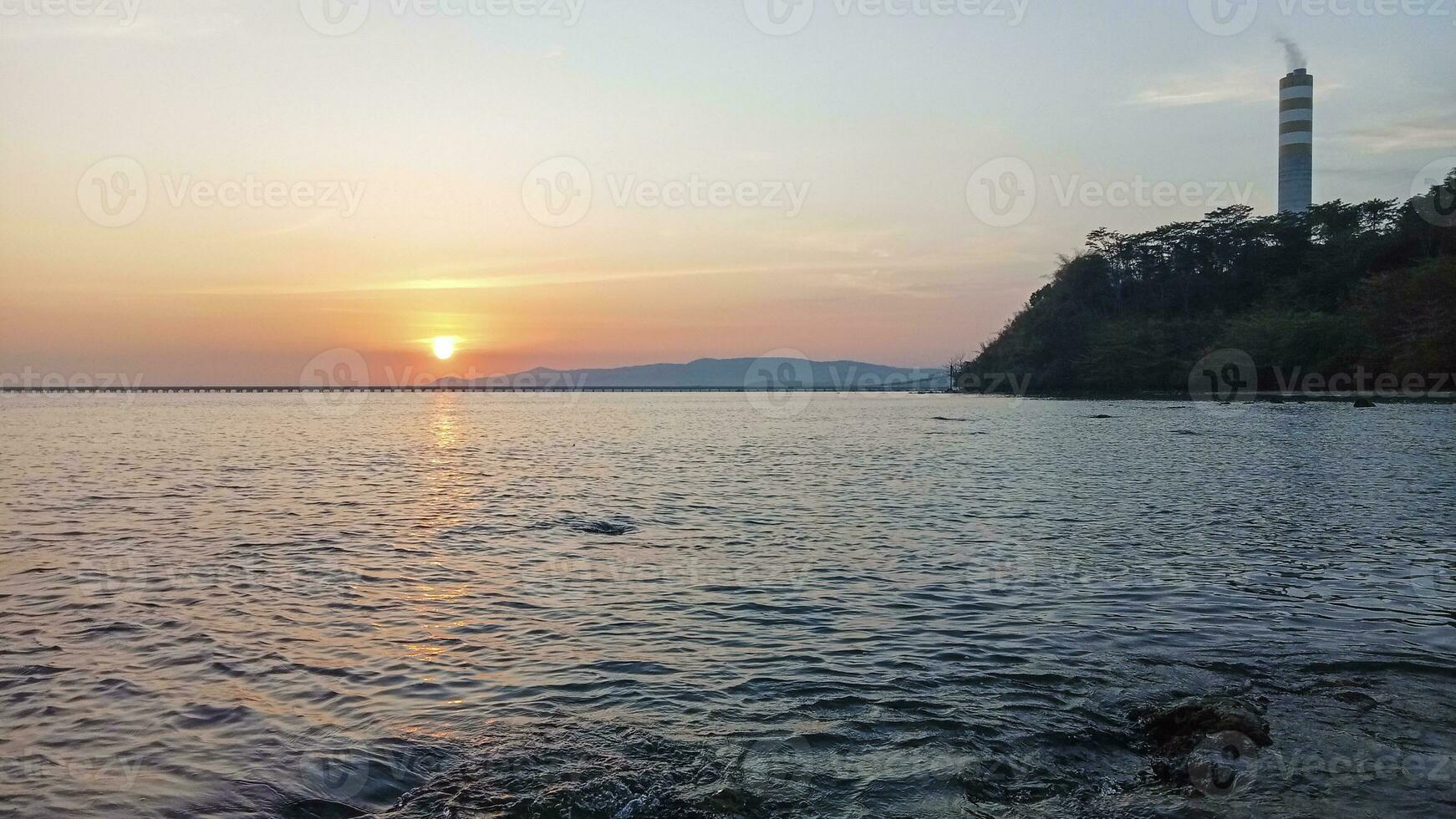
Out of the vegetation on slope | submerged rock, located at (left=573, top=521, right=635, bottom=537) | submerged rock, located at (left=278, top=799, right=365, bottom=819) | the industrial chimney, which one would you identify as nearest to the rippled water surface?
submerged rock, located at (left=278, top=799, right=365, bottom=819)

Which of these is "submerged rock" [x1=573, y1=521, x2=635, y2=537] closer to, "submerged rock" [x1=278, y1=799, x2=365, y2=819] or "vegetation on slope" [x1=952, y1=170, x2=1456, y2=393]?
"submerged rock" [x1=278, y1=799, x2=365, y2=819]

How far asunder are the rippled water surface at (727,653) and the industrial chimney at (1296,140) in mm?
184900

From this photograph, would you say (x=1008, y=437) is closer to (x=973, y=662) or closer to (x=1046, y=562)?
(x=1046, y=562)

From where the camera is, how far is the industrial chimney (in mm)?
186750

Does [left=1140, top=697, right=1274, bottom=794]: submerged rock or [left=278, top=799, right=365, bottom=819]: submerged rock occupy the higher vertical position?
[left=1140, top=697, right=1274, bottom=794]: submerged rock

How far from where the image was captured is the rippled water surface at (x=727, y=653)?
975 cm

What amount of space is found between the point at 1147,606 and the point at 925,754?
9197mm

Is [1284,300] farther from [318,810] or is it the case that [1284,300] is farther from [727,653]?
[318,810]

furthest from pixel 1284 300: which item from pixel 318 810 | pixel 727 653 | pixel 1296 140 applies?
pixel 318 810

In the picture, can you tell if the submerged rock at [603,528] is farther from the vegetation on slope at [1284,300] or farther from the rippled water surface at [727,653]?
the vegetation on slope at [1284,300]

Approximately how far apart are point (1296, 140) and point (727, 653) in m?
217

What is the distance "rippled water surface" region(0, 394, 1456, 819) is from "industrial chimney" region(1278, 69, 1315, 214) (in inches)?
7280

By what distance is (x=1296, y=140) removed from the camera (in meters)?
188

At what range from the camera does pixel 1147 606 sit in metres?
17.6
